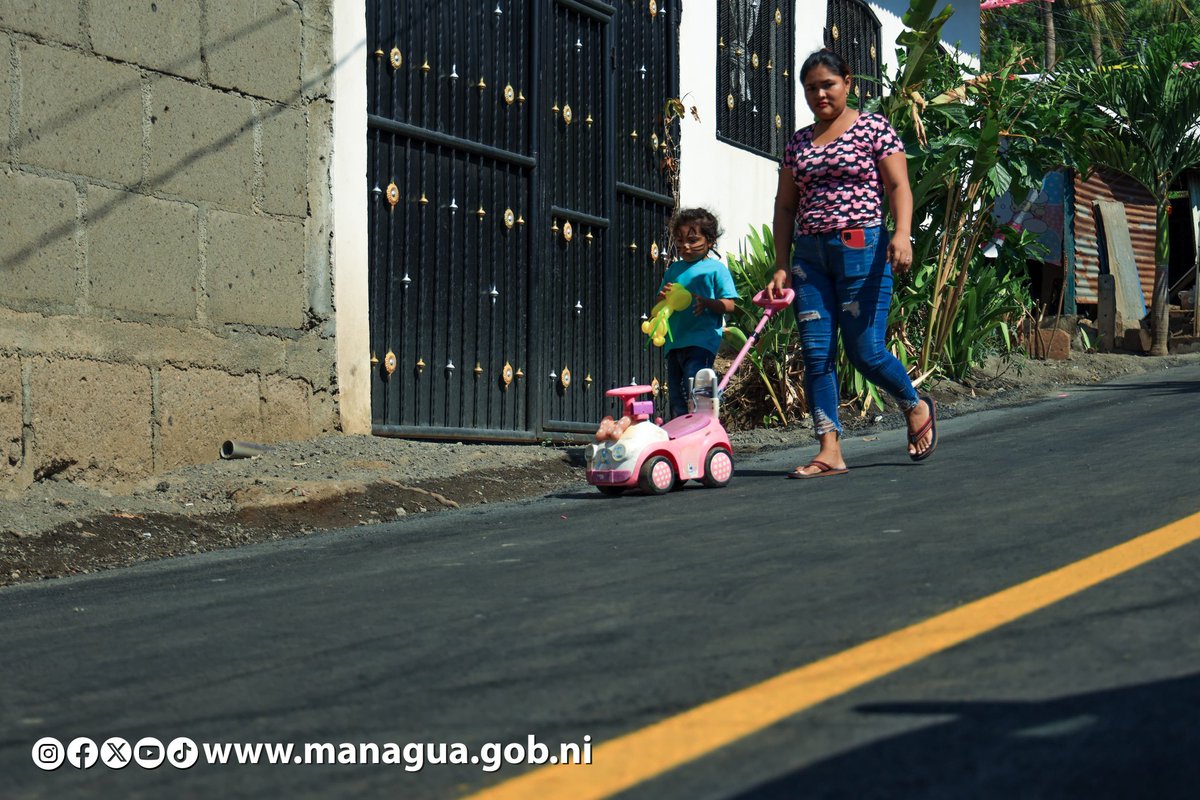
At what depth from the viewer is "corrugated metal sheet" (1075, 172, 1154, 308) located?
2034cm

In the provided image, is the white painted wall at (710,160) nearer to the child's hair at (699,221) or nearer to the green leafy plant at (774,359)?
the green leafy plant at (774,359)

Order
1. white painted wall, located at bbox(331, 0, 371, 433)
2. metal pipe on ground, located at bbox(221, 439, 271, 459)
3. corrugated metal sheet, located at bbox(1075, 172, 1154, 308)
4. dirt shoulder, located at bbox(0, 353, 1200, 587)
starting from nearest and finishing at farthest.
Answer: dirt shoulder, located at bbox(0, 353, 1200, 587)
metal pipe on ground, located at bbox(221, 439, 271, 459)
white painted wall, located at bbox(331, 0, 371, 433)
corrugated metal sheet, located at bbox(1075, 172, 1154, 308)

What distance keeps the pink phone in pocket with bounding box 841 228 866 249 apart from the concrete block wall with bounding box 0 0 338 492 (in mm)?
2849

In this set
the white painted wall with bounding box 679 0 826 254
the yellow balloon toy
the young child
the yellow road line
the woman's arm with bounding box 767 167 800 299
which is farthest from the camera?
the white painted wall with bounding box 679 0 826 254

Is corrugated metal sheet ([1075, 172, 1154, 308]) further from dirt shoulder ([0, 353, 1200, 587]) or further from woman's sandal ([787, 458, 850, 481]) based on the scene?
woman's sandal ([787, 458, 850, 481])

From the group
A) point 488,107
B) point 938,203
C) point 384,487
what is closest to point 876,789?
point 384,487

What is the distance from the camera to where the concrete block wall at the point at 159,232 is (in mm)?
6633

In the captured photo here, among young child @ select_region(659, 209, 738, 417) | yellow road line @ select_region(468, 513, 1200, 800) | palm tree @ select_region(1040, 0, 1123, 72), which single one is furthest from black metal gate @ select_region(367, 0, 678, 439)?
palm tree @ select_region(1040, 0, 1123, 72)

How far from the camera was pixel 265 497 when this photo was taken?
684 centimetres

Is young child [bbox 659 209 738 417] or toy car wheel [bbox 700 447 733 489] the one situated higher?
young child [bbox 659 209 738 417]

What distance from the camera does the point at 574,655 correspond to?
10.6ft

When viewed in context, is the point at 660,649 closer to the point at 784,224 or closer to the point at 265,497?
the point at 265,497

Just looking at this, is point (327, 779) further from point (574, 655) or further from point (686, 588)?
point (686, 588)

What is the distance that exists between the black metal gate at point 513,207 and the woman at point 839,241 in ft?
8.33
